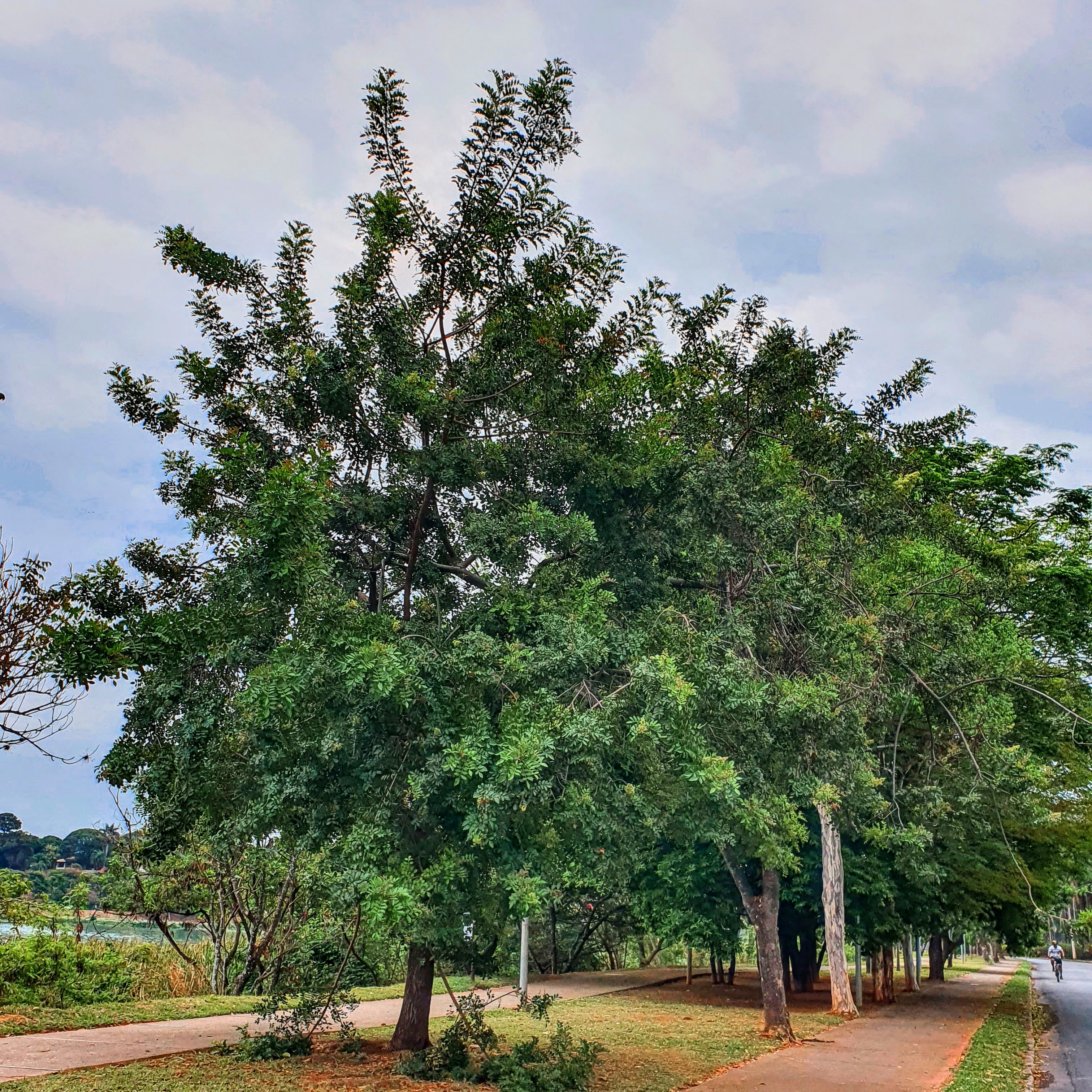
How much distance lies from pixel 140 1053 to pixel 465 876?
16.5ft

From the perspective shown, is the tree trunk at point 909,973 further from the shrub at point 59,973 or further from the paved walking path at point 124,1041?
the shrub at point 59,973

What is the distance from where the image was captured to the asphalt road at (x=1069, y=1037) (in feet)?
42.3

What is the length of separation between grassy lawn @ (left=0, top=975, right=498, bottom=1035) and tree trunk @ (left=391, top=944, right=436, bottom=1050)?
2.00m

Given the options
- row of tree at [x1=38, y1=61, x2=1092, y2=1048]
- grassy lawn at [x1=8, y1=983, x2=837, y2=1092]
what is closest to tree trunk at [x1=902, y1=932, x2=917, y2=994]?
grassy lawn at [x1=8, y1=983, x2=837, y2=1092]

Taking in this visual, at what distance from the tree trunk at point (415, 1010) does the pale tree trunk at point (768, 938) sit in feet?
20.7

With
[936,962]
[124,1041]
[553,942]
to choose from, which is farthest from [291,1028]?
[936,962]

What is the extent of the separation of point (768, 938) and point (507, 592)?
1002 centimetres

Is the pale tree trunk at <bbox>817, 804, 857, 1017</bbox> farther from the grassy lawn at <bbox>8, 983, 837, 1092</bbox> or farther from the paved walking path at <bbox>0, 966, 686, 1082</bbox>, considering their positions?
the paved walking path at <bbox>0, 966, 686, 1082</bbox>

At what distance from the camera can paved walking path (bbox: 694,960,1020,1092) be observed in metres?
11.0

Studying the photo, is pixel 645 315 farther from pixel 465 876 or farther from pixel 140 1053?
pixel 140 1053

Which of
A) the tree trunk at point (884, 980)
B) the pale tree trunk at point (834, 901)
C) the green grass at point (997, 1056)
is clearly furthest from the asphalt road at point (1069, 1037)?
the tree trunk at point (884, 980)

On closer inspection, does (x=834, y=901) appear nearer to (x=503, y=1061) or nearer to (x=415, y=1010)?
(x=415, y=1010)

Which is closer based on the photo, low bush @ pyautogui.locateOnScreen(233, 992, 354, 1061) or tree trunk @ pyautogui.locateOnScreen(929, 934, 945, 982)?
low bush @ pyautogui.locateOnScreen(233, 992, 354, 1061)

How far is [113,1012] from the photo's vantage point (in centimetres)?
1324
